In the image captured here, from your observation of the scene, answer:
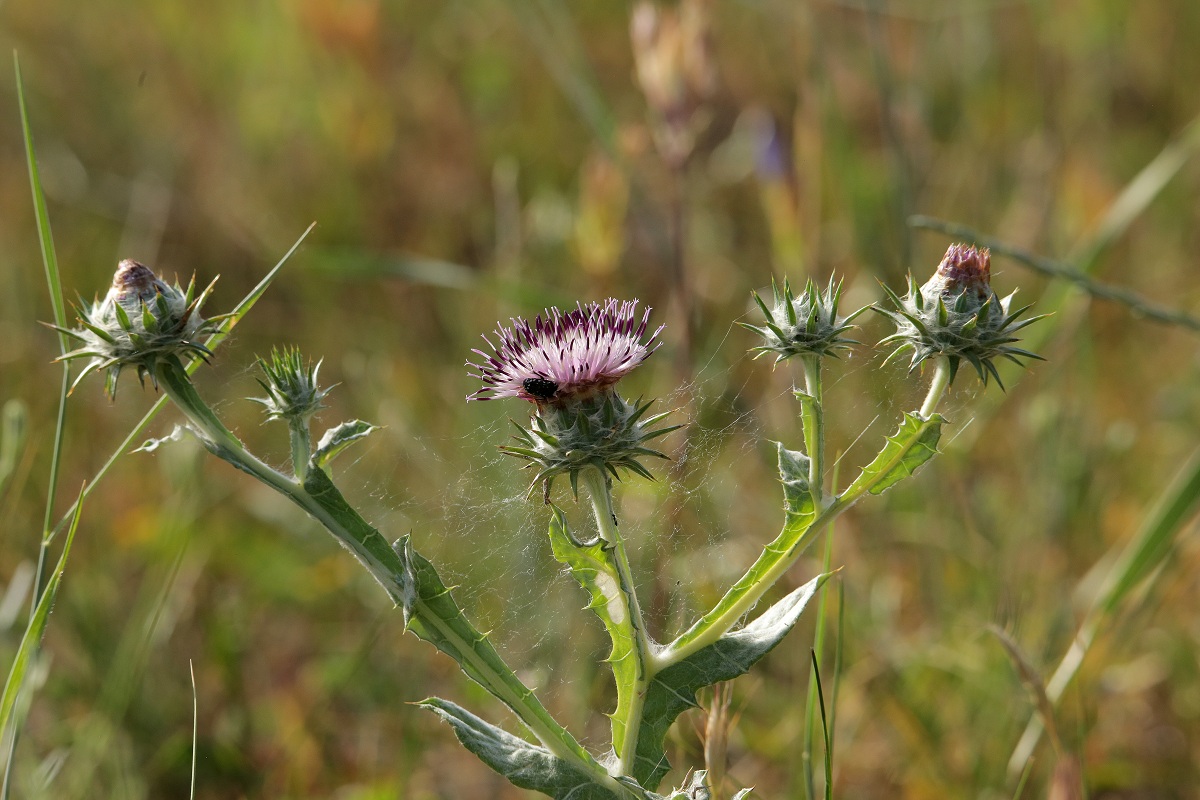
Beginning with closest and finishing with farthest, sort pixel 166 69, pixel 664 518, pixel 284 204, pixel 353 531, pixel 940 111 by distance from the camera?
pixel 353 531 → pixel 664 518 → pixel 284 204 → pixel 940 111 → pixel 166 69

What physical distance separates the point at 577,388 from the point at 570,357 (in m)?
0.08

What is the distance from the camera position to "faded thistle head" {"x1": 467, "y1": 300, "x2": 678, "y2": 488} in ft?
6.38

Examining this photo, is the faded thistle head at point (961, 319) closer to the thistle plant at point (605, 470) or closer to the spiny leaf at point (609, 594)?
the thistle plant at point (605, 470)

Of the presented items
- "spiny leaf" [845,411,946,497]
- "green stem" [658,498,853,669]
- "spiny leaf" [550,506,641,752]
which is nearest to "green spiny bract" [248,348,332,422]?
"spiny leaf" [550,506,641,752]

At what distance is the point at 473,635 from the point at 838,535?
2.35m

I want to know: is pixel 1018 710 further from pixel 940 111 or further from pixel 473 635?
pixel 940 111

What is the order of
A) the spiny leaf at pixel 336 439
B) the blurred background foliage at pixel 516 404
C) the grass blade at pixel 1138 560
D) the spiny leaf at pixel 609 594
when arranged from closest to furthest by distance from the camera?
the spiny leaf at pixel 609 594 < the spiny leaf at pixel 336 439 < the grass blade at pixel 1138 560 < the blurred background foliage at pixel 516 404

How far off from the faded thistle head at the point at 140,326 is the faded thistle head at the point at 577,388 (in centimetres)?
55

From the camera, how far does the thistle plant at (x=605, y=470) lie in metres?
1.91

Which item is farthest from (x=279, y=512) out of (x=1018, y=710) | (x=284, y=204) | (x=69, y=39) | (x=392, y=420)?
(x=69, y=39)

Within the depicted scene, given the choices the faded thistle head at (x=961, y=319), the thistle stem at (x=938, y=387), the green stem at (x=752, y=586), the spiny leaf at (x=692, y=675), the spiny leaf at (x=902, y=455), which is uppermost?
the faded thistle head at (x=961, y=319)

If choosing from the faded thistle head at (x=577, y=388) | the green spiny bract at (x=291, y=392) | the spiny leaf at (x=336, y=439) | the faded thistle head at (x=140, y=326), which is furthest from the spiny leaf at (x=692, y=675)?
the faded thistle head at (x=140, y=326)

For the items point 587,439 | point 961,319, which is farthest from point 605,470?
point 961,319

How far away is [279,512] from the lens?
4594 millimetres
